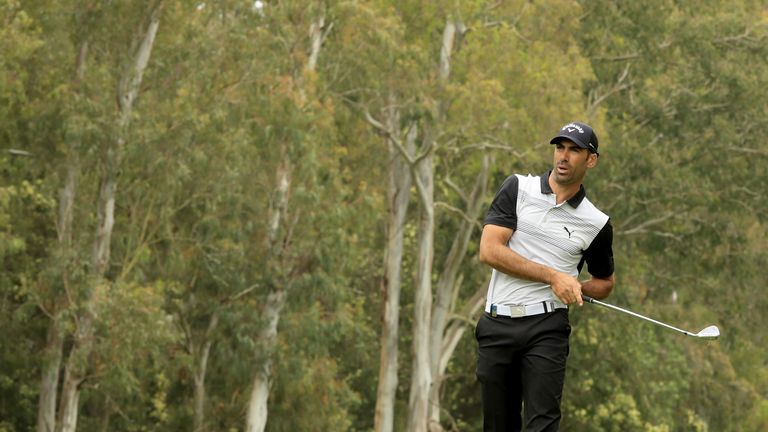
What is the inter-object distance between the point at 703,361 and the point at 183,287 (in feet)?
44.6

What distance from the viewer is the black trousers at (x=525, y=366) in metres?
6.61

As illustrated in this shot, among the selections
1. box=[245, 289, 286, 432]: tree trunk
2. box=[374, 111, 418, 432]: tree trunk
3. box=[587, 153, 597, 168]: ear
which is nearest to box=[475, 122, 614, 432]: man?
box=[587, 153, 597, 168]: ear

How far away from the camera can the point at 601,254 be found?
22.7 feet

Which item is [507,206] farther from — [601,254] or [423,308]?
[423,308]

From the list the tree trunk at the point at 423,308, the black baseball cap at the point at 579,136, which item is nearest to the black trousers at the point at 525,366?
the black baseball cap at the point at 579,136

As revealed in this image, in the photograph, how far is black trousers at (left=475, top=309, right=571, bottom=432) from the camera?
661 cm

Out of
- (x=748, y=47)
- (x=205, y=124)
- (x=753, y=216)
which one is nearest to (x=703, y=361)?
(x=753, y=216)

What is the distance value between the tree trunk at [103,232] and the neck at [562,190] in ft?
67.4

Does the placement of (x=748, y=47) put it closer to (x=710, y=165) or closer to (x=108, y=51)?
(x=710, y=165)

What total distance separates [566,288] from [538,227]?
1.13ft

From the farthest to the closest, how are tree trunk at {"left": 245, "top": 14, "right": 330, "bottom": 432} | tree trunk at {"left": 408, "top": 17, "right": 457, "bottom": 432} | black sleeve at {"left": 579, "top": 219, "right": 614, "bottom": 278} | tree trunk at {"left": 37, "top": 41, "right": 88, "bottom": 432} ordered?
tree trunk at {"left": 408, "top": 17, "right": 457, "bottom": 432}, tree trunk at {"left": 245, "top": 14, "right": 330, "bottom": 432}, tree trunk at {"left": 37, "top": 41, "right": 88, "bottom": 432}, black sleeve at {"left": 579, "top": 219, "right": 614, "bottom": 278}

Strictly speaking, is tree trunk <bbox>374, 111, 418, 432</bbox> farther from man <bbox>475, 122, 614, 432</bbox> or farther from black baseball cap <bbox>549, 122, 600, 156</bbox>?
black baseball cap <bbox>549, 122, 600, 156</bbox>

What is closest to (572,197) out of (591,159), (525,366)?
(591,159)

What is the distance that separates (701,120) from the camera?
1298 inches
